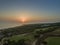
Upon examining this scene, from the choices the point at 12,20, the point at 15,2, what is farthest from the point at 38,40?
the point at 15,2

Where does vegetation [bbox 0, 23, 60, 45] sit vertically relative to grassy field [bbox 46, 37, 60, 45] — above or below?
above

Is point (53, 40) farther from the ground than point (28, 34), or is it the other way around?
point (28, 34)

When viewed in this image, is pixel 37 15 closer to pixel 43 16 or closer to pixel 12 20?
pixel 43 16

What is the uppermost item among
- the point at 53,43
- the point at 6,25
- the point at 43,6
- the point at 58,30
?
the point at 43,6

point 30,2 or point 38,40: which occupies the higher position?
point 30,2

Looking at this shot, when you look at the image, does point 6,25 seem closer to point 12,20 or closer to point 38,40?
point 12,20

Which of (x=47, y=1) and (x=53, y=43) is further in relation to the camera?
(x=47, y=1)

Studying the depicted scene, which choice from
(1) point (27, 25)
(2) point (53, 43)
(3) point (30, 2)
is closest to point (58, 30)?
(2) point (53, 43)

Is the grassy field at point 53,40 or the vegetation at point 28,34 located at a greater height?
the vegetation at point 28,34

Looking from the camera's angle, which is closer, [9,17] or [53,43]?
[53,43]
